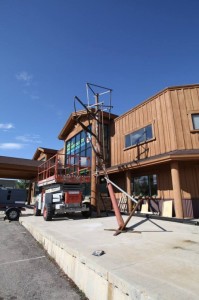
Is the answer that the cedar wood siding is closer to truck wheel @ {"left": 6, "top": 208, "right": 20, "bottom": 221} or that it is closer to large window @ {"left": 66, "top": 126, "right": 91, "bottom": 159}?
large window @ {"left": 66, "top": 126, "right": 91, "bottom": 159}

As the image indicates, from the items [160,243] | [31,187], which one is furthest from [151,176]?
[31,187]

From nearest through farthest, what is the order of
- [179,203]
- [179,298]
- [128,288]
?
[179,298], [128,288], [179,203]

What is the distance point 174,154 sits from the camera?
1023 centimetres

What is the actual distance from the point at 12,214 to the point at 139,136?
10.0 metres

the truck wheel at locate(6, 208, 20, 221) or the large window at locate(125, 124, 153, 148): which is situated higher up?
the large window at locate(125, 124, 153, 148)

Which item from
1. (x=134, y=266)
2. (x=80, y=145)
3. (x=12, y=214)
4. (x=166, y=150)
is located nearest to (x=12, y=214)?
(x=12, y=214)

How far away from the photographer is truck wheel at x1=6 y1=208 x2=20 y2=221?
42.7 feet

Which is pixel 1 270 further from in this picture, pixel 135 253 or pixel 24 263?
pixel 135 253

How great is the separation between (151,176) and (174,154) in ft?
11.5

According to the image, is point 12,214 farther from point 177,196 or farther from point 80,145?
point 177,196

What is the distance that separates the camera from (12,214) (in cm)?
1311


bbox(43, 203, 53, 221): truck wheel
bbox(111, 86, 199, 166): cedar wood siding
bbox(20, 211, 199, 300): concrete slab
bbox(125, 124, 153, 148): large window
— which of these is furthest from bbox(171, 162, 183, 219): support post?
bbox(43, 203, 53, 221): truck wheel

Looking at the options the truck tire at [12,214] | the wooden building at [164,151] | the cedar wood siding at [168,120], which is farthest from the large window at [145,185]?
the truck tire at [12,214]

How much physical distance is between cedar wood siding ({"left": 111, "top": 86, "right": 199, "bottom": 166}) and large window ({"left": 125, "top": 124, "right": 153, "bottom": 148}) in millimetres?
302
